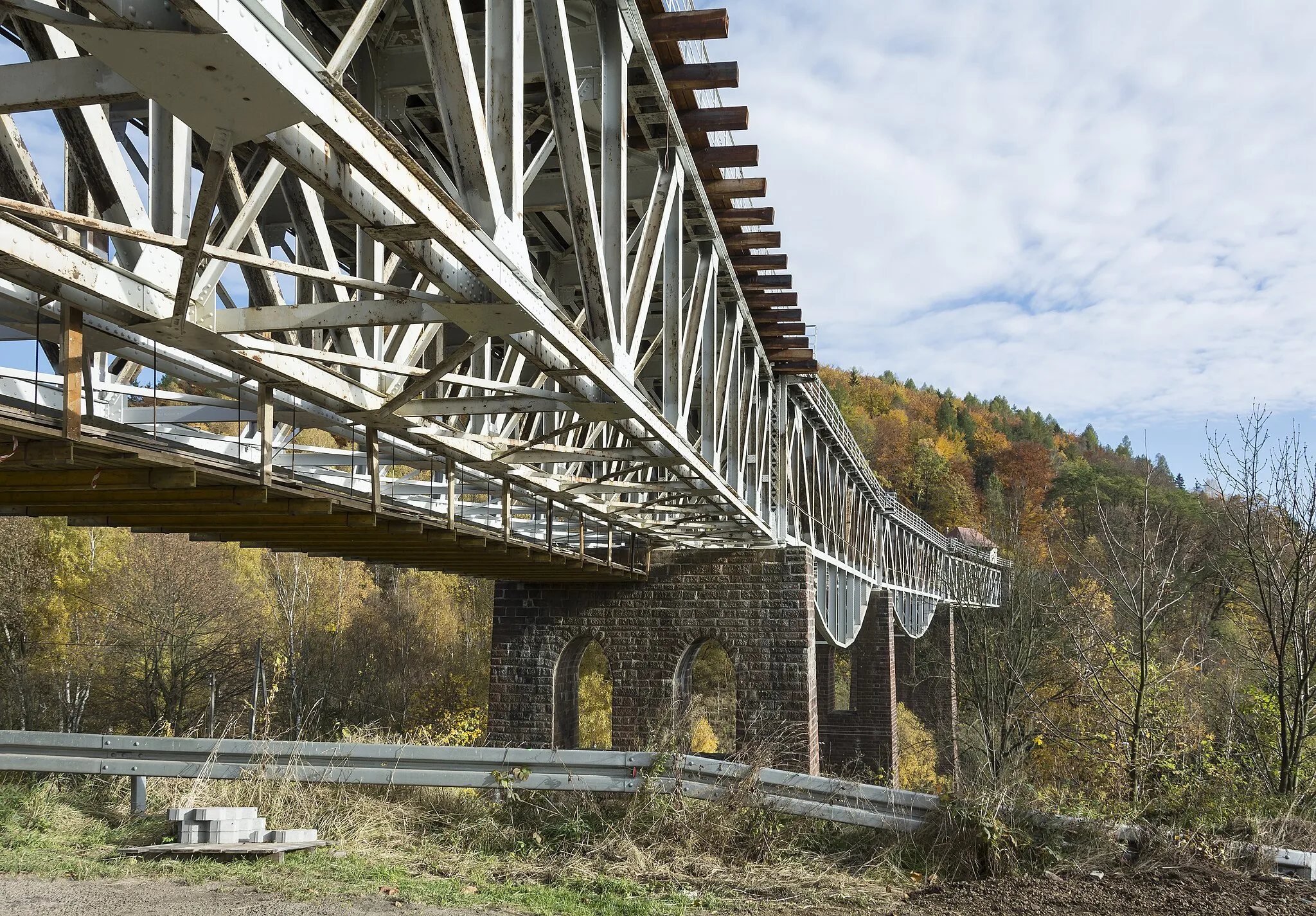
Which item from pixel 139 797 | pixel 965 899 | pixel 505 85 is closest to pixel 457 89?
pixel 505 85

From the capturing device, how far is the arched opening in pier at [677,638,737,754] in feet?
65.9

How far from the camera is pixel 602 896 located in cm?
694

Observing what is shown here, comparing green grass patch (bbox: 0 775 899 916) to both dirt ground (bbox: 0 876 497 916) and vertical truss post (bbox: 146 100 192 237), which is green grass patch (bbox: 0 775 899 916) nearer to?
dirt ground (bbox: 0 876 497 916)

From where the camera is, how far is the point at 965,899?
6773 mm

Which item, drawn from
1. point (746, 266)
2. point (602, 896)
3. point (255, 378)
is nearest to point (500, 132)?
point (255, 378)

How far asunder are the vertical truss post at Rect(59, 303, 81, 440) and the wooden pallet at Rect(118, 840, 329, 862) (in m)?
3.70

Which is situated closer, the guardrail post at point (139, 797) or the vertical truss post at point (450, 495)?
the guardrail post at point (139, 797)

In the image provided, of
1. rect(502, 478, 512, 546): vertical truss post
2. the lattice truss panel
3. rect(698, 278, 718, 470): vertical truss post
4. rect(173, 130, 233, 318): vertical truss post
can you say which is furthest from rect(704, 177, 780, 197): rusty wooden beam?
the lattice truss panel

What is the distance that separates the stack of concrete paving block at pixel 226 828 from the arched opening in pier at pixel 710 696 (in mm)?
11145

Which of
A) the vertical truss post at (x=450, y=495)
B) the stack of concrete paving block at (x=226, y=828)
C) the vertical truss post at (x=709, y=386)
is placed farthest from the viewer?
the vertical truss post at (x=709, y=386)

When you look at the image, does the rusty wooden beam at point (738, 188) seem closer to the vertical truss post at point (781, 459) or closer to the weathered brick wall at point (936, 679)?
the vertical truss post at point (781, 459)

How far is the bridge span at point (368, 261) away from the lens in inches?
132

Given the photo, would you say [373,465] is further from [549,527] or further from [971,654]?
[971,654]

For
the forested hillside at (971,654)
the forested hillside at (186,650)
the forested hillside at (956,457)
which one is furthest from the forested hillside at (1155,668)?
the forested hillside at (956,457)
